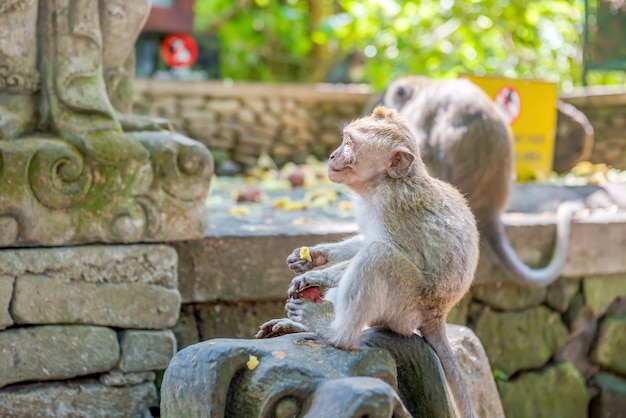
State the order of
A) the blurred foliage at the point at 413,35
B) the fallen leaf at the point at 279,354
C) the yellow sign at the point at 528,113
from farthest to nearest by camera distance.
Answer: the blurred foliage at the point at 413,35
the yellow sign at the point at 528,113
the fallen leaf at the point at 279,354

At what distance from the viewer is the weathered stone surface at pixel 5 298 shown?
3.51m

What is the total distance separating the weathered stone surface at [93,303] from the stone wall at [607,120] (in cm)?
648

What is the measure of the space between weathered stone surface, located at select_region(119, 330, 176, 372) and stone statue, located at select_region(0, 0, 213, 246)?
42 centimetres

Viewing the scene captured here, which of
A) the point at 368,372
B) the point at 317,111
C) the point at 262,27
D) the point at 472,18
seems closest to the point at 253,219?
the point at 368,372

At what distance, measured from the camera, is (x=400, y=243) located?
2.69m

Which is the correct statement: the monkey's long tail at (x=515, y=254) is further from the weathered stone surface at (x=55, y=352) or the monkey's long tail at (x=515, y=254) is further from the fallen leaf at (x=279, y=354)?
the fallen leaf at (x=279, y=354)

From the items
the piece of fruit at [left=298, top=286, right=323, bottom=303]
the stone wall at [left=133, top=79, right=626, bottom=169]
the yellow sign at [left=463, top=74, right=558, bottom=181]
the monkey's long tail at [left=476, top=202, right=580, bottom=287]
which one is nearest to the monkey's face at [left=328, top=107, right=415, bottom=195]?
the piece of fruit at [left=298, top=286, right=323, bottom=303]

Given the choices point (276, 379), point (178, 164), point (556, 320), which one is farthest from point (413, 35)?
point (276, 379)

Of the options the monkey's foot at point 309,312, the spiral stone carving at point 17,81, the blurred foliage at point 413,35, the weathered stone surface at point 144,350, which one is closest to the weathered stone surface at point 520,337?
the weathered stone surface at point 144,350

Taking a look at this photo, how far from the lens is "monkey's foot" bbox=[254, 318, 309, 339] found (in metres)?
2.77

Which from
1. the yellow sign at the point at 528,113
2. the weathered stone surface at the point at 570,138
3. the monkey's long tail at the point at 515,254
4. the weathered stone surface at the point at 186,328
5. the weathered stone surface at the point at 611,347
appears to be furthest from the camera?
the weathered stone surface at the point at 570,138

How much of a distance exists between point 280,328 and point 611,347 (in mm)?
Answer: 3324

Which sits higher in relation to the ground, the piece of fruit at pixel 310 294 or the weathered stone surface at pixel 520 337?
the piece of fruit at pixel 310 294

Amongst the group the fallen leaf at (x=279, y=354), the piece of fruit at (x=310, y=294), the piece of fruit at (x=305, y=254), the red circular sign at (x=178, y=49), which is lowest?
the fallen leaf at (x=279, y=354)
